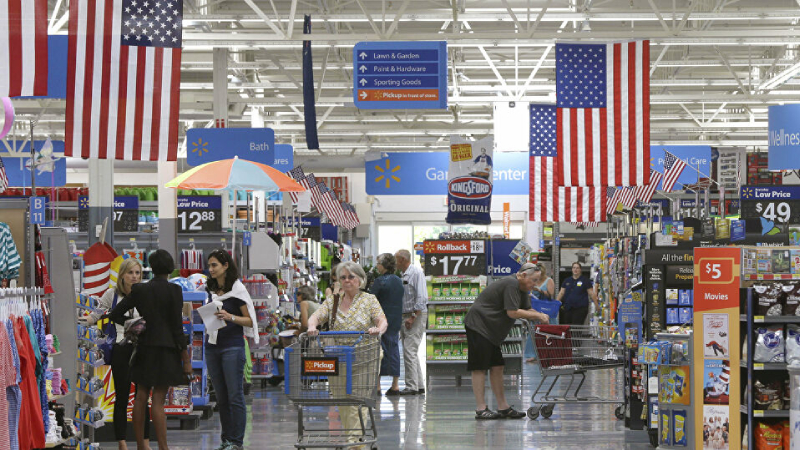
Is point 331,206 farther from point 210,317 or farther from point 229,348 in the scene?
point 210,317

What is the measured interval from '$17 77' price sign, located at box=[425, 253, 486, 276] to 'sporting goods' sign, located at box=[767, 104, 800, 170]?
4.86 metres

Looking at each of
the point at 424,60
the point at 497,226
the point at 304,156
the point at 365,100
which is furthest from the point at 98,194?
the point at 497,226

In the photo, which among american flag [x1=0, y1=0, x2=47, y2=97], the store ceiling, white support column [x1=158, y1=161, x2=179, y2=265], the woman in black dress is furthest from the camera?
the store ceiling

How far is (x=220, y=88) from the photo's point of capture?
16344 millimetres

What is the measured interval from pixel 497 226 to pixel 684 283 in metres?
26.7

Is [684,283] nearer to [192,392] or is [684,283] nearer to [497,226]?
[192,392]

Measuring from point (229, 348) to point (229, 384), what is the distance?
0.26m

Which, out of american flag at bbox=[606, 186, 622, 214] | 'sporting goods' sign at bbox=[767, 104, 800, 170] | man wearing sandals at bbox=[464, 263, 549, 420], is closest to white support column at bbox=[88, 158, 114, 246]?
man wearing sandals at bbox=[464, 263, 549, 420]

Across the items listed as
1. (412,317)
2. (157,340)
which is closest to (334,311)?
(157,340)

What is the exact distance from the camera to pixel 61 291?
666cm

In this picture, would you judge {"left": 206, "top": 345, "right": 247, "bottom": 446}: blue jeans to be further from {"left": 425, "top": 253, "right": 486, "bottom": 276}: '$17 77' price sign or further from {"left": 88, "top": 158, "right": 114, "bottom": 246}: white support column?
{"left": 88, "top": 158, "right": 114, "bottom": 246}: white support column

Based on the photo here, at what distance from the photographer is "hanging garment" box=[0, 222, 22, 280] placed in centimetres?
567

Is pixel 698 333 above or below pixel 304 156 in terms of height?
below

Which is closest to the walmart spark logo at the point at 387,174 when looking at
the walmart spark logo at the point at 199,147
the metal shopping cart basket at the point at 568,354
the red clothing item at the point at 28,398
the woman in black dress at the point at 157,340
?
the walmart spark logo at the point at 199,147
